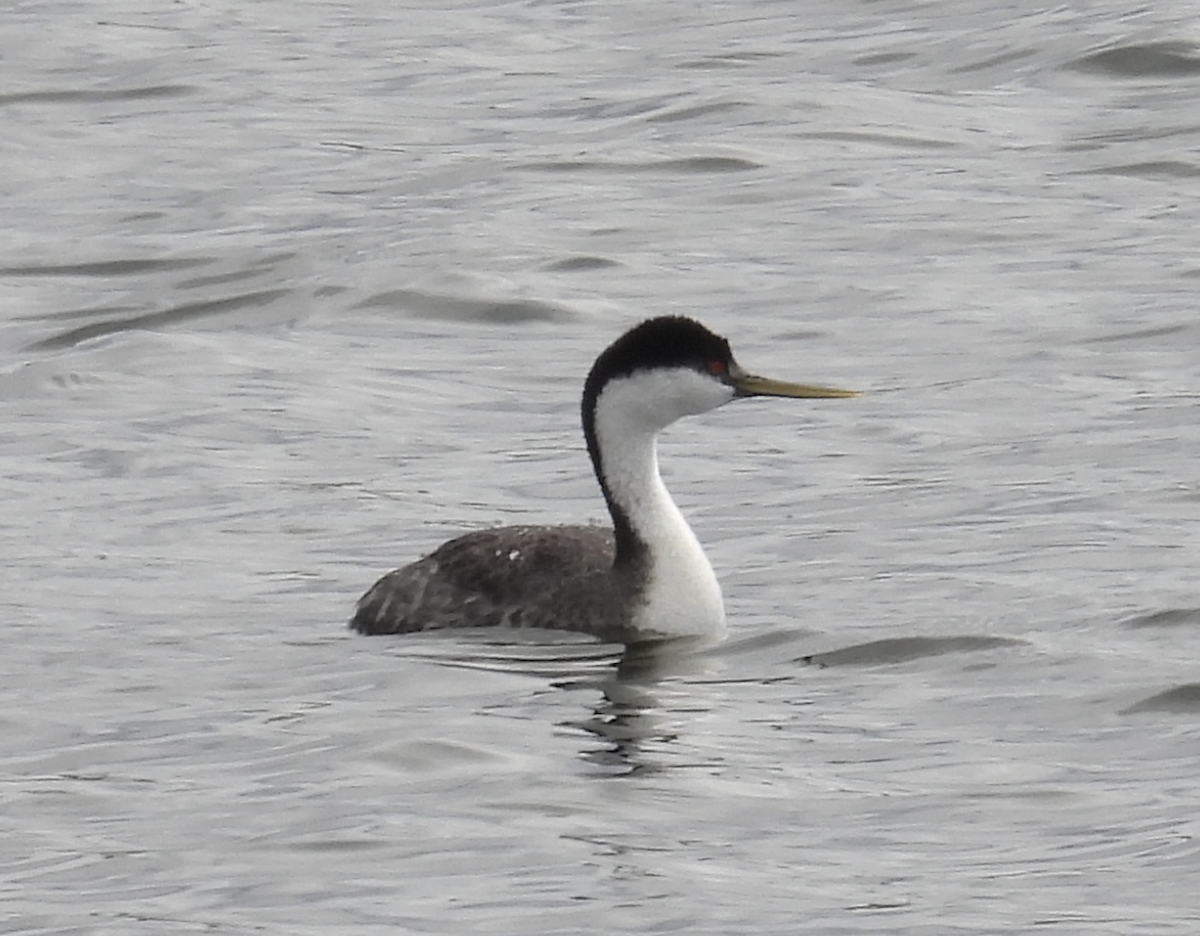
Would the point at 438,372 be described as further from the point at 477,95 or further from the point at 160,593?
the point at 477,95

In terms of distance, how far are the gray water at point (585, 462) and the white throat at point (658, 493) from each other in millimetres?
180

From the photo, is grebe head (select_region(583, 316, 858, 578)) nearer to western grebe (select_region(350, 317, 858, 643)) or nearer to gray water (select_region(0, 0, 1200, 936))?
western grebe (select_region(350, 317, 858, 643))

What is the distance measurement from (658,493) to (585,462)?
2.14 metres

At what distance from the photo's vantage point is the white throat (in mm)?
11828

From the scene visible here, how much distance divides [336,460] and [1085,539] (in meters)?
3.20

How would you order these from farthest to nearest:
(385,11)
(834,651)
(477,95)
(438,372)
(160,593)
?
(385,11), (477,95), (438,372), (160,593), (834,651)

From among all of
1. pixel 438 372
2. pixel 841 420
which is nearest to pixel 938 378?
pixel 841 420

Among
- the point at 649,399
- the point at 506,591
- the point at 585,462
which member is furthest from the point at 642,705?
the point at 585,462

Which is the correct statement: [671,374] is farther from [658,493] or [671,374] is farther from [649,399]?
[658,493]

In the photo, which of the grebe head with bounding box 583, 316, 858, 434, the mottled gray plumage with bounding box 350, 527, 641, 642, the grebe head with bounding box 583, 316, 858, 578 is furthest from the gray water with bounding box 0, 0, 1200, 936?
the grebe head with bounding box 583, 316, 858, 434

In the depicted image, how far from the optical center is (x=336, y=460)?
14211 mm

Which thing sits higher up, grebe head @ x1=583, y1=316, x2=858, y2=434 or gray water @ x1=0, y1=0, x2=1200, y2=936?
grebe head @ x1=583, y1=316, x2=858, y2=434

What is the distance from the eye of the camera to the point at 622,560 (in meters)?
12.1

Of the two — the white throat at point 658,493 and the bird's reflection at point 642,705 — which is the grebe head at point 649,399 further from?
the bird's reflection at point 642,705
